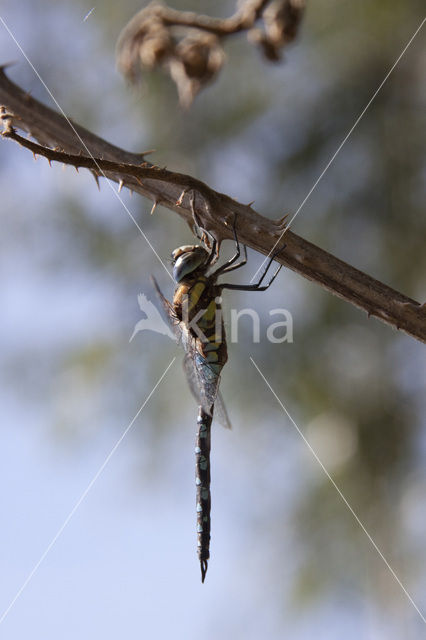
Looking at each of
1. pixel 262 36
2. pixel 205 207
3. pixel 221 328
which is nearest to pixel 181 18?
pixel 262 36

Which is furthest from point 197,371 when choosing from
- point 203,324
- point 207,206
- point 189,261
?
point 207,206

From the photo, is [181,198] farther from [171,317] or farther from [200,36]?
[171,317]

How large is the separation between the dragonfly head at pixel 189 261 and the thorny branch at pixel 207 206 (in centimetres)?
57

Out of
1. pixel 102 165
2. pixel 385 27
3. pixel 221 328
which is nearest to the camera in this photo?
pixel 102 165

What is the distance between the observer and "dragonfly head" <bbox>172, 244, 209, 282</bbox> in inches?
74.7

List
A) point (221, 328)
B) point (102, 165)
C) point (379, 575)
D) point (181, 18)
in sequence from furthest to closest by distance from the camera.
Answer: point (379, 575) < point (221, 328) < point (181, 18) < point (102, 165)

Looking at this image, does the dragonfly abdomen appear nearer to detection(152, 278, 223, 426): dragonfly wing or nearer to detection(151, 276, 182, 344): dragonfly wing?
detection(152, 278, 223, 426): dragonfly wing

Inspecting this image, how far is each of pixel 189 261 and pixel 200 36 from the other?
61 cm

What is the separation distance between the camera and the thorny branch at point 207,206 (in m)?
1.12

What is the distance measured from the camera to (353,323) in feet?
9.84

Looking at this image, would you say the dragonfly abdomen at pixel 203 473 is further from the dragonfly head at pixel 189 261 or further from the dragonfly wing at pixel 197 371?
the dragonfly head at pixel 189 261

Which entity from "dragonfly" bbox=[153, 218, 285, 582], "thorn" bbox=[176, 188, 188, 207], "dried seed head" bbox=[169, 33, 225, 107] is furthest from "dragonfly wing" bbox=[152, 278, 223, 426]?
"thorn" bbox=[176, 188, 188, 207]

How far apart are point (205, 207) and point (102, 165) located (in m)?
0.24

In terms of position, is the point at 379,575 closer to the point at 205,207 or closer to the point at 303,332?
the point at 303,332
